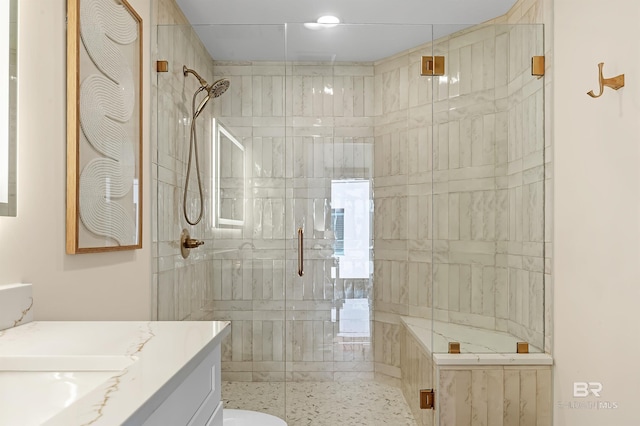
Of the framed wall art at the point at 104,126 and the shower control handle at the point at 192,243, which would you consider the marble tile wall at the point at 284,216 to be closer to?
the shower control handle at the point at 192,243

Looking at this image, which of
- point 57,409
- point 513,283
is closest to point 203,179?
point 513,283

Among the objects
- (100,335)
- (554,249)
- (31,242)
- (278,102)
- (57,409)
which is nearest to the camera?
(57,409)

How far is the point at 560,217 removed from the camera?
2.48 meters

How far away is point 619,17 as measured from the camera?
1861 mm

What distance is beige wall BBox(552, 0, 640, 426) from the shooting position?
1.82 m

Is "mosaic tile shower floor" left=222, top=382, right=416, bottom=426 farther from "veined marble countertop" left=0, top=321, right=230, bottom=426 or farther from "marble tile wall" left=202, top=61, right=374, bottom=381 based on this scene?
"veined marble countertop" left=0, top=321, right=230, bottom=426

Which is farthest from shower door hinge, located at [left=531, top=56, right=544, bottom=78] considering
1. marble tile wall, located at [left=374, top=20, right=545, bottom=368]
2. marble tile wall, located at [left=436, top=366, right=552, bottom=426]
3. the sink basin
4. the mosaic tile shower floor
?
the sink basin

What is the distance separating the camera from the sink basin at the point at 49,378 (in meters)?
0.92

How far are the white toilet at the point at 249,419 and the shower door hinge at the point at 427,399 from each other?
0.69 meters

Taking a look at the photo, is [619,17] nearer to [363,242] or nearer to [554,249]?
[554,249]

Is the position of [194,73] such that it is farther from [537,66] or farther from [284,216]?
[537,66]

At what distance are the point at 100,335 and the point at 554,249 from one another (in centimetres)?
210

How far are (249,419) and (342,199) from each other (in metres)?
1.21

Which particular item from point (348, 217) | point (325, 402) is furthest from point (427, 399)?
point (348, 217)
